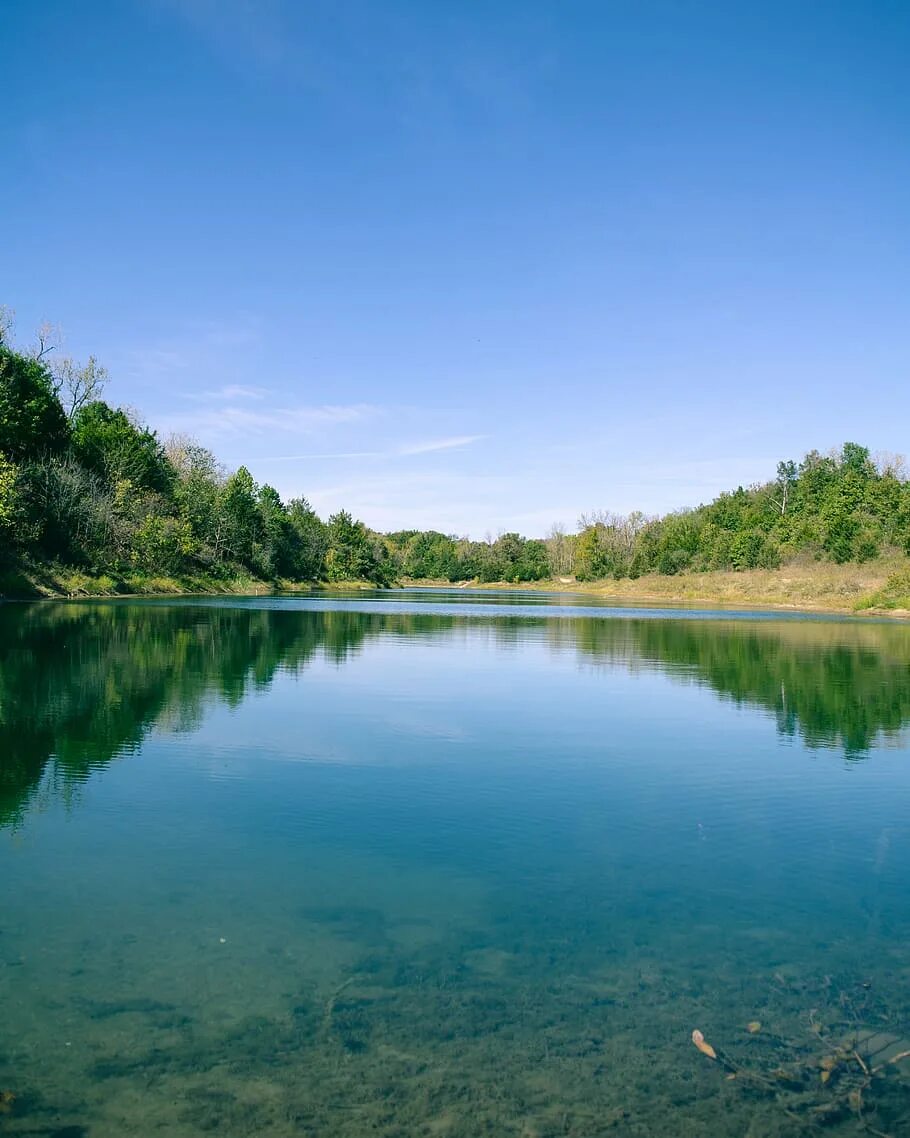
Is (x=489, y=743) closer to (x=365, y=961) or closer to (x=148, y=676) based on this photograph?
(x=365, y=961)

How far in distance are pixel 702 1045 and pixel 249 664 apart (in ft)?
57.2

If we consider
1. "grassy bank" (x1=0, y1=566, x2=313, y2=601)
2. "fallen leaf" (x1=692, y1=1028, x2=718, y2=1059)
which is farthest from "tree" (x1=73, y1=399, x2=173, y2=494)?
"fallen leaf" (x1=692, y1=1028, x2=718, y2=1059)

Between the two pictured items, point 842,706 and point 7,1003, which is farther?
point 842,706

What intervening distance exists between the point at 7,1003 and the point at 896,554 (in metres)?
72.9

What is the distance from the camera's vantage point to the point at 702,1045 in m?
4.67

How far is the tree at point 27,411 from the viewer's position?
48281mm

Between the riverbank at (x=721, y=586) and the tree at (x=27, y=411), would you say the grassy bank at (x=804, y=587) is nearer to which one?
the riverbank at (x=721, y=586)

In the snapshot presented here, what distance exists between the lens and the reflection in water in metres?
12.2

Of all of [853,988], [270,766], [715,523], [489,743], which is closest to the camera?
[853,988]

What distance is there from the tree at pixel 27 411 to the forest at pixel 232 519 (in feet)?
0.40

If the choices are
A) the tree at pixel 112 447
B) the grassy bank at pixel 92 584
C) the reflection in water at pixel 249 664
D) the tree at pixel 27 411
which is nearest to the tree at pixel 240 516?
the grassy bank at pixel 92 584

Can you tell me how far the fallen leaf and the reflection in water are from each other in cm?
621

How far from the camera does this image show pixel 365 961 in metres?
5.46

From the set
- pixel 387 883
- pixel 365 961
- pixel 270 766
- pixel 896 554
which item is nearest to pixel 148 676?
pixel 270 766
